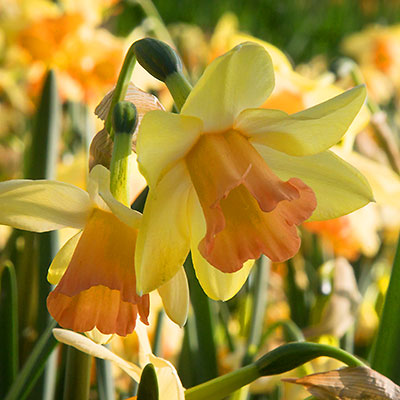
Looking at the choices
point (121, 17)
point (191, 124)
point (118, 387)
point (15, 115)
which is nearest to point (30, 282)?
point (118, 387)

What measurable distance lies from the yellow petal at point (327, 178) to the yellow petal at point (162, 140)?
8 cm

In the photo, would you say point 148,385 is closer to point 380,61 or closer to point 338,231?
point 338,231

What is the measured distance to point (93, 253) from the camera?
464 mm

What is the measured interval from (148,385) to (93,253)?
0.34ft

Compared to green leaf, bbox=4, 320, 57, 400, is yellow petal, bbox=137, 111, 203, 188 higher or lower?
higher

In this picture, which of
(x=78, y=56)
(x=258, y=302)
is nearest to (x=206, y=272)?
(x=258, y=302)

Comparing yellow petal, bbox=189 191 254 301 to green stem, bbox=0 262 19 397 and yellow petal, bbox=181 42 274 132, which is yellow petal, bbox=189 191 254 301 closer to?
yellow petal, bbox=181 42 274 132

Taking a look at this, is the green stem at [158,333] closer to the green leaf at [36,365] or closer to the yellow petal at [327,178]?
the green leaf at [36,365]

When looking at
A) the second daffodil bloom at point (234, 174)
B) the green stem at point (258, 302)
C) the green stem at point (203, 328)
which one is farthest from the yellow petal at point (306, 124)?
the green stem at point (258, 302)

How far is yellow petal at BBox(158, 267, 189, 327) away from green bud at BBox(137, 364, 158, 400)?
0.14 feet

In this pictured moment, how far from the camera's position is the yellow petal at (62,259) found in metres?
0.52

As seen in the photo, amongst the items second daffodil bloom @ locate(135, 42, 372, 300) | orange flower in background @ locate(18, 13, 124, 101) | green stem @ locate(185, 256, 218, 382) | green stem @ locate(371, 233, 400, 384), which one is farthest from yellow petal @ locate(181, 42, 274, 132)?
orange flower in background @ locate(18, 13, 124, 101)

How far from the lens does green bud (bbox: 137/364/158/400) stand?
1.51 ft

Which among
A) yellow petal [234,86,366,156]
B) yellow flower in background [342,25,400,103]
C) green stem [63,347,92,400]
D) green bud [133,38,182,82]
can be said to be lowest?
green stem [63,347,92,400]
